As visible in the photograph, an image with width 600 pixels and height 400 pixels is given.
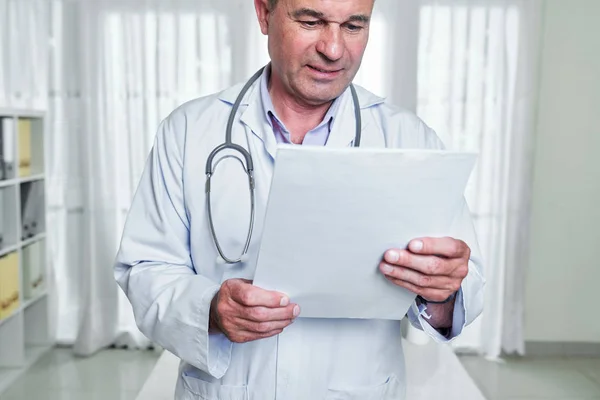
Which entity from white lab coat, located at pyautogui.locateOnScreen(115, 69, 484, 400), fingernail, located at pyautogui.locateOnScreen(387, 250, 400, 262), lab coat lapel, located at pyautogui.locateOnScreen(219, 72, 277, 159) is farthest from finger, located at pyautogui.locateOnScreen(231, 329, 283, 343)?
lab coat lapel, located at pyautogui.locateOnScreen(219, 72, 277, 159)

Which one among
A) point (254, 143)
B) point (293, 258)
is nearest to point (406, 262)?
point (293, 258)

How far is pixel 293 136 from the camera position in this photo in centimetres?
119

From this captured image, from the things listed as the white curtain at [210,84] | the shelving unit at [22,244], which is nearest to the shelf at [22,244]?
the shelving unit at [22,244]

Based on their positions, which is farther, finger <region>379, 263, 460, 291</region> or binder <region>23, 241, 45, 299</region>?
binder <region>23, 241, 45, 299</region>

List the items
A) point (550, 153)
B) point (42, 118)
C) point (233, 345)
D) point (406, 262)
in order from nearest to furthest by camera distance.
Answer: point (406, 262) → point (233, 345) → point (42, 118) → point (550, 153)

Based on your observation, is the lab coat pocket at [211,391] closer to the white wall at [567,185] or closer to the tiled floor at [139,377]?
the tiled floor at [139,377]

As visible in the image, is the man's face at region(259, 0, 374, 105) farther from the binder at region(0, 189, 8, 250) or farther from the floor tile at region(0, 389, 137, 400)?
the binder at region(0, 189, 8, 250)

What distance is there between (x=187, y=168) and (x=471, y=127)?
2603 millimetres

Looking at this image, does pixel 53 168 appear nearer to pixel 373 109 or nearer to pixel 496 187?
pixel 496 187

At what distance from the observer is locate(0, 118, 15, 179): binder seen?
300 centimetres

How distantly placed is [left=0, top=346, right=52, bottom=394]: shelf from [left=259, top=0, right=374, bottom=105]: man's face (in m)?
2.54

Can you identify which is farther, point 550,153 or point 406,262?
point 550,153

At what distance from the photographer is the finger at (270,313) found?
0.91 meters

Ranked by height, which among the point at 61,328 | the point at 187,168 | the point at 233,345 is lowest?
the point at 61,328
